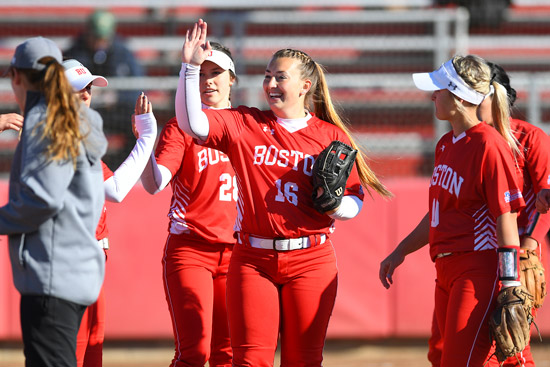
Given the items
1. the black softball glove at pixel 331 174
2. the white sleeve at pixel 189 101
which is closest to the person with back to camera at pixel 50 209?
the white sleeve at pixel 189 101

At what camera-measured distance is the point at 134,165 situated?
4188 millimetres

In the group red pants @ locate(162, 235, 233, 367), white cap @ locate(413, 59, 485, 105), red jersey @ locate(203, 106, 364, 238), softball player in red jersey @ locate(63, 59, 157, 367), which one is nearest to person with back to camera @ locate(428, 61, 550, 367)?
white cap @ locate(413, 59, 485, 105)

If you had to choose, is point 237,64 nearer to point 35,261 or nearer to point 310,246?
point 310,246

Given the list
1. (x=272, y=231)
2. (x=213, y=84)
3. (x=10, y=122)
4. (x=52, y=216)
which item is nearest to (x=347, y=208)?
(x=272, y=231)

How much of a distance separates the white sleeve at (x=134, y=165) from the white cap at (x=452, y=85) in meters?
1.48

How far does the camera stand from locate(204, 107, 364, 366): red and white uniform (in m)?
4.26

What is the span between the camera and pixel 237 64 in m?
8.99

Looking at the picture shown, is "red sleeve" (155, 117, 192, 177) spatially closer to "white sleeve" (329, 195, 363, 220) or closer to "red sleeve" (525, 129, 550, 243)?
"white sleeve" (329, 195, 363, 220)

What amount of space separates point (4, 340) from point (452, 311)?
16.6ft

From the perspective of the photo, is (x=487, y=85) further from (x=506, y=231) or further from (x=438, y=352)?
(x=438, y=352)

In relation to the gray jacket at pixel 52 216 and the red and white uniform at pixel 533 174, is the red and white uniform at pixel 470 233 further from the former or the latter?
the gray jacket at pixel 52 216

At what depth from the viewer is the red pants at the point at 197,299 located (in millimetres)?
4770

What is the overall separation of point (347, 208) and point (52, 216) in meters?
1.67

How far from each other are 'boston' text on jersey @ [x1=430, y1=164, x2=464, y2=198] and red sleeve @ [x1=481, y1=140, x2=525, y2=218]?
0.45ft
